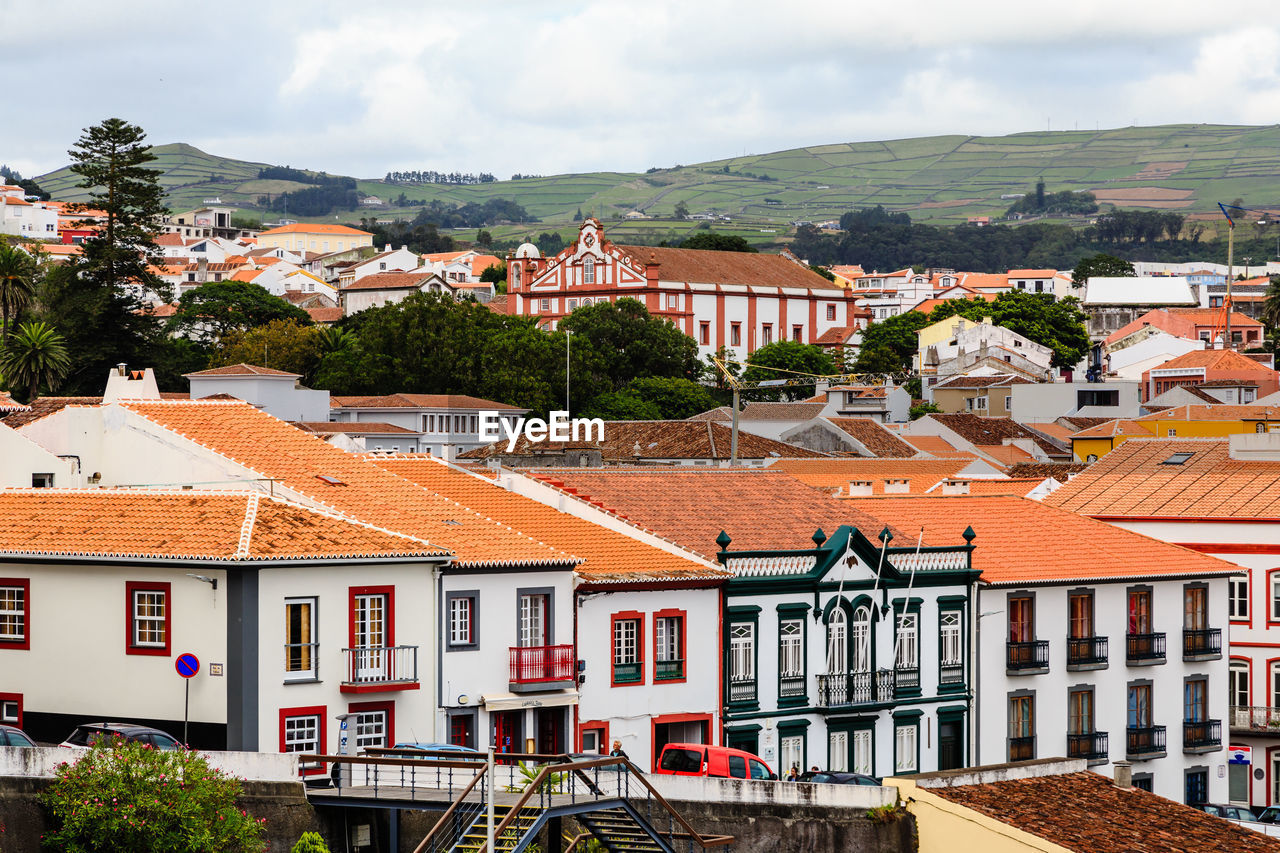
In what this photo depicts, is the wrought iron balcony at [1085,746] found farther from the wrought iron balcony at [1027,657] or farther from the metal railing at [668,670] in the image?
the metal railing at [668,670]

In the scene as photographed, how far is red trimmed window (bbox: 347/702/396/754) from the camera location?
127ft

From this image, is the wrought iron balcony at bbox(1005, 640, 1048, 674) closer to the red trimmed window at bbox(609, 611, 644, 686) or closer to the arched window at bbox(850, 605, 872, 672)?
the arched window at bbox(850, 605, 872, 672)

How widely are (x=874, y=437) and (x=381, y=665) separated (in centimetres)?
8335

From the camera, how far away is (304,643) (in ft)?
123

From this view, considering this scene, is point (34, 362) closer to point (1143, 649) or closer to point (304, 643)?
point (1143, 649)

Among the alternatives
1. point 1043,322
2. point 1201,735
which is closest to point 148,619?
point 1201,735

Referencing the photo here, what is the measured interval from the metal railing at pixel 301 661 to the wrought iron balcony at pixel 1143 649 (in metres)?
24.7

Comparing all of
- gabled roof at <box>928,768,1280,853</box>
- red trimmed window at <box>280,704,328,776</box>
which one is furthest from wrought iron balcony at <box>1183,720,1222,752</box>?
red trimmed window at <box>280,704,328,776</box>

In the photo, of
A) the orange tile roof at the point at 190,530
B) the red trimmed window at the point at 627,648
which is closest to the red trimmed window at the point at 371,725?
the orange tile roof at the point at 190,530

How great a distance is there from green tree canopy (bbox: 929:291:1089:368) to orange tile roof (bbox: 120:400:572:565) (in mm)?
145284

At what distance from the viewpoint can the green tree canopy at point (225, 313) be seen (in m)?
178

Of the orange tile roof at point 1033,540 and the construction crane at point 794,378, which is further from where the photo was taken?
the construction crane at point 794,378

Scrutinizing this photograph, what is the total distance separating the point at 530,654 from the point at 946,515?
17045 mm

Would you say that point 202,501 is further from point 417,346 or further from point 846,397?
Result: point 846,397
